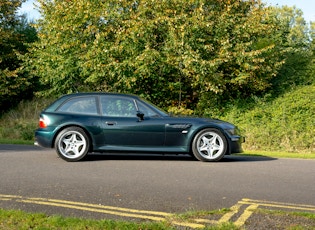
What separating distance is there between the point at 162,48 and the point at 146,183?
428 inches

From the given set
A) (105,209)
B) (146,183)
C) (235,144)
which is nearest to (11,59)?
(235,144)

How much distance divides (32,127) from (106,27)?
4.91 meters

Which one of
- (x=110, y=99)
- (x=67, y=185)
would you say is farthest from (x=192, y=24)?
(x=67, y=185)

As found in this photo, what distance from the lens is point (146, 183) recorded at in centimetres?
712

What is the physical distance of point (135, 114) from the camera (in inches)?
387

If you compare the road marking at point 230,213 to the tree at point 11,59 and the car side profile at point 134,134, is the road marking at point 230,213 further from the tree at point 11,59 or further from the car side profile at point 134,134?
the tree at point 11,59

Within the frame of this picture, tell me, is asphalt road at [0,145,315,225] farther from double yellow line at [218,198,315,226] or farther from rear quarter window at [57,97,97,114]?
rear quarter window at [57,97,97,114]

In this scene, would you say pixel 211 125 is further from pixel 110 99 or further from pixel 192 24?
pixel 192 24

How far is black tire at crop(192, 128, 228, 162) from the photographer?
970 cm

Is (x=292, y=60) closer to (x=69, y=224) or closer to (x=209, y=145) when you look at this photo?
Result: (x=209, y=145)

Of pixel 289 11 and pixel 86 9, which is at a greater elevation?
pixel 289 11

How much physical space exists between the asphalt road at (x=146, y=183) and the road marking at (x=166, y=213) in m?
0.03

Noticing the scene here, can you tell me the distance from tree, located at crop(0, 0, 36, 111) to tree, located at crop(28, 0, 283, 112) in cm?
221

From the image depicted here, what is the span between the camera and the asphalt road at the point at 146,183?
561 cm
